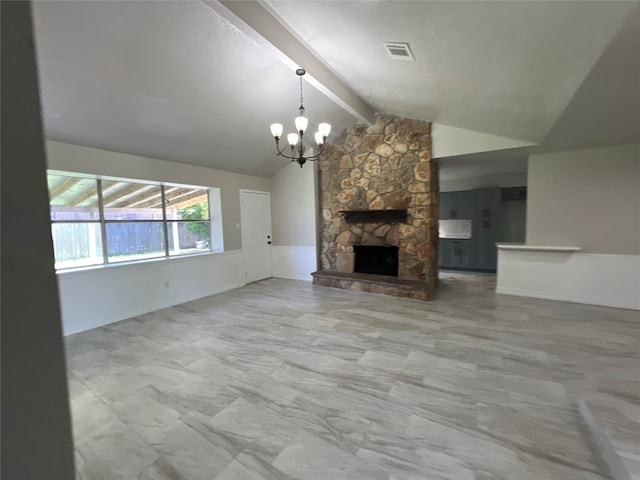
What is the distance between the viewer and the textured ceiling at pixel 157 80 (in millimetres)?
2352

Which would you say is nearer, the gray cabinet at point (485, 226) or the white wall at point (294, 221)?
the white wall at point (294, 221)

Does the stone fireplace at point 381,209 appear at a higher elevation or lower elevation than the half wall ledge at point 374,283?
higher

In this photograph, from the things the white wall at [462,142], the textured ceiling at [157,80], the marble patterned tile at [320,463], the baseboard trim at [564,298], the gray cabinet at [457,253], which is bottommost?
the marble patterned tile at [320,463]

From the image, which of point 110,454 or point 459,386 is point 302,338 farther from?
point 110,454

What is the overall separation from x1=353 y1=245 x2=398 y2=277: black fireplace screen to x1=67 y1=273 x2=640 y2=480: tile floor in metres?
1.57

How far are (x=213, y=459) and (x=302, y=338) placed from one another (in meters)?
1.66

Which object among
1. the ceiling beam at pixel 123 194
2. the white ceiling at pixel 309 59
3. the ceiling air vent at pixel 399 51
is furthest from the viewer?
the ceiling beam at pixel 123 194

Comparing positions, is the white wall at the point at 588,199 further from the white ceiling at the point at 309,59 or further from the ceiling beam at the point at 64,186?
the ceiling beam at the point at 64,186

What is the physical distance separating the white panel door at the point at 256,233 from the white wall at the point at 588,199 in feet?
16.8

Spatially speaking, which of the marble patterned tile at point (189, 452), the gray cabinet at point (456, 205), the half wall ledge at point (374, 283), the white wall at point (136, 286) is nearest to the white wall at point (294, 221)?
the half wall ledge at point (374, 283)

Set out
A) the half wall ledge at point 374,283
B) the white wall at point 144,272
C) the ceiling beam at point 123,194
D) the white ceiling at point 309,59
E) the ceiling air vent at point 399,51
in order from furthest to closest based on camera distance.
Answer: the half wall ledge at point 374,283, the ceiling beam at point 123,194, the white wall at point 144,272, the ceiling air vent at point 399,51, the white ceiling at point 309,59

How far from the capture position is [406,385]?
7.73 feet

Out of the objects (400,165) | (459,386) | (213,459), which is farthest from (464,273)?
(213,459)

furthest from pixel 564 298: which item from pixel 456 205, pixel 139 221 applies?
pixel 139 221
